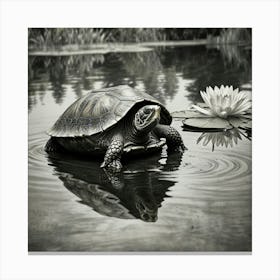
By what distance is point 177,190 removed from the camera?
2170mm

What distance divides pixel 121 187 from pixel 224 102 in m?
0.70

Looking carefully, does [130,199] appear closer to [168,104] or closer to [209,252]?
[209,252]

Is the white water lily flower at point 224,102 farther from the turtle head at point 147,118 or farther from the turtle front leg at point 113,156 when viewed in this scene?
the turtle front leg at point 113,156

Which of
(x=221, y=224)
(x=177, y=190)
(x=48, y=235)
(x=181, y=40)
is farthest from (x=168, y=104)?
(x=48, y=235)

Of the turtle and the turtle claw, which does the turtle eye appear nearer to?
the turtle

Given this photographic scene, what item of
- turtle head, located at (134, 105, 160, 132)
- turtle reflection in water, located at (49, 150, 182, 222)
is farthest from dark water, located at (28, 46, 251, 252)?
turtle head, located at (134, 105, 160, 132)

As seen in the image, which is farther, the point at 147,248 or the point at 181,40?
the point at 181,40

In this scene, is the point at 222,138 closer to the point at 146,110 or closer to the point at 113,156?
the point at 146,110

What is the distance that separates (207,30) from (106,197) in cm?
99

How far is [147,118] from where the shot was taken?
233 centimetres

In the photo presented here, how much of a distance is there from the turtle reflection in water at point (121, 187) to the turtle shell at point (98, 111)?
0.17 metres

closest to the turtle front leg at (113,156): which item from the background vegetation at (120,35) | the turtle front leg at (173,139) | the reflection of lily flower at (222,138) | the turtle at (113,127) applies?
the turtle at (113,127)
